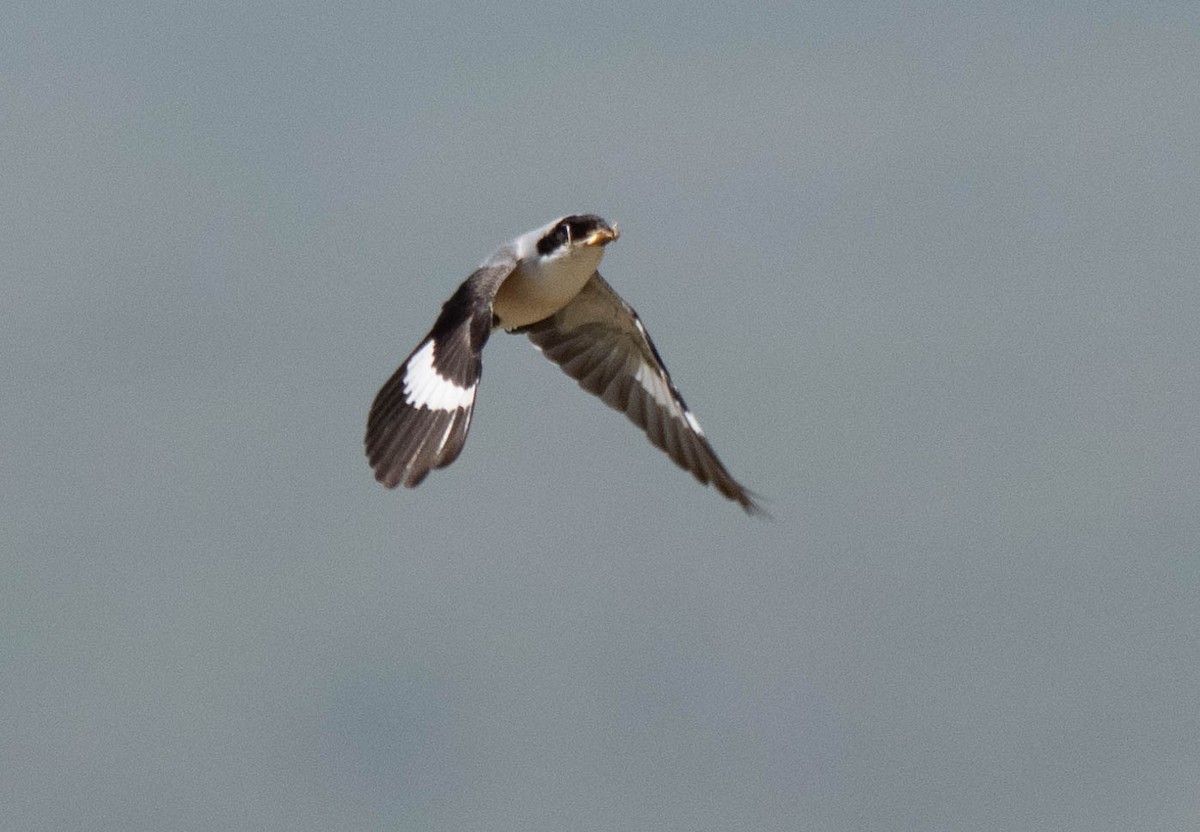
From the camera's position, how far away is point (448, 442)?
11383 millimetres

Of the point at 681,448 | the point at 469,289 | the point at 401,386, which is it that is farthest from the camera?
the point at 681,448

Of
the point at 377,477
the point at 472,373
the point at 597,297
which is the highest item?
the point at 597,297

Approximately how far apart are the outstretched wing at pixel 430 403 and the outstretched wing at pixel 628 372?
280cm

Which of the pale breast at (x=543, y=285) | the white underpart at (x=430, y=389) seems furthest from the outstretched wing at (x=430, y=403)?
the pale breast at (x=543, y=285)

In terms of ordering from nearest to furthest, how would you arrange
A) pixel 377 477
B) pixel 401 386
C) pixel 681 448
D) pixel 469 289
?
pixel 377 477 → pixel 401 386 → pixel 469 289 → pixel 681 448

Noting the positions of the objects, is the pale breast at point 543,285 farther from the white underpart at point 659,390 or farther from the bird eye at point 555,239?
the white underpart at point 659,390

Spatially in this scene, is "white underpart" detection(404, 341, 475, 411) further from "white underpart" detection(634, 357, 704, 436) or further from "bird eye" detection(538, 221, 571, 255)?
"white underpart" detection(634, 357, 704, 436)

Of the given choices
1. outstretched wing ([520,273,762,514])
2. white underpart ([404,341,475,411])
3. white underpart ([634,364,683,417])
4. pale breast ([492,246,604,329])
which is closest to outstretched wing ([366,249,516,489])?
white underpart ([404,341,475,411])

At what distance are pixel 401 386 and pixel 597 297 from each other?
3.73 m

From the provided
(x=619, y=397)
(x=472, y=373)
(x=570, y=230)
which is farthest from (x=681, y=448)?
(x=472, y=373)

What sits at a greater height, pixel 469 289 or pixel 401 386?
pixel 469 289

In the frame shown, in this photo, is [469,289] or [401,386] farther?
[469,289]

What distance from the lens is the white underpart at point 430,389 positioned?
11.7 meters

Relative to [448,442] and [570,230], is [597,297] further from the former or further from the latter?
[448,442]
